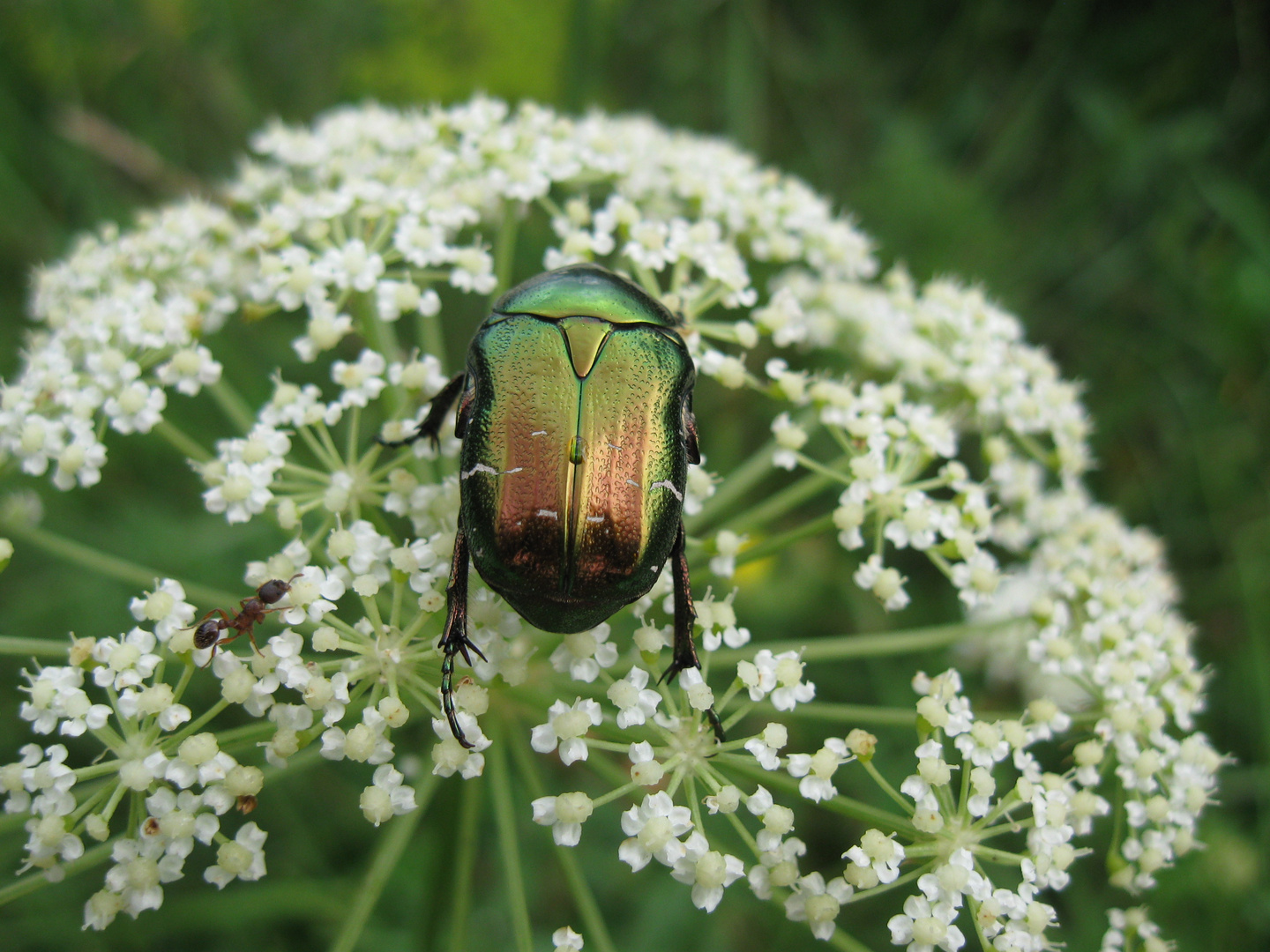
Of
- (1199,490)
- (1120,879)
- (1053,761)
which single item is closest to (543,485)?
(1120,879)

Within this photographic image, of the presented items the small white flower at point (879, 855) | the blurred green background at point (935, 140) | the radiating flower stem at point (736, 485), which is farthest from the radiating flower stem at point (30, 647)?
the small white flower at point (879, 855)

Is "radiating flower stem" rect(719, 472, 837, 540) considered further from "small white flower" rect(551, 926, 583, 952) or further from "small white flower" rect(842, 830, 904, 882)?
Result: "small white flower" rect(551, 926, 583, 952)

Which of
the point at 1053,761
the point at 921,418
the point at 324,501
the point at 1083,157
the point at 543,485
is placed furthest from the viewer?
the point at 1083,157

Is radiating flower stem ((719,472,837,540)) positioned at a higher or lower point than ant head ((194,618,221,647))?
higher

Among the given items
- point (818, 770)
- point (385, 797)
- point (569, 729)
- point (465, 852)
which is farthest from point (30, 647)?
point (818, 770)

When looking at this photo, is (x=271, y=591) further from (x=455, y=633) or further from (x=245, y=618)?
(x=455, y=633)

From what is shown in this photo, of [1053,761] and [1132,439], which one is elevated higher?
[1132,439]

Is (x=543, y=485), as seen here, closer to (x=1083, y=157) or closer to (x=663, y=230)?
(x=663, y=230)

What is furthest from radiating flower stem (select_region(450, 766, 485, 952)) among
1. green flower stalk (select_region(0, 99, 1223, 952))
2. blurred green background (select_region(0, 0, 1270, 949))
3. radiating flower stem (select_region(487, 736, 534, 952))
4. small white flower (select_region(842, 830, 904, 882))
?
blurred green background (select_region(0, 0, 1270, 949))
